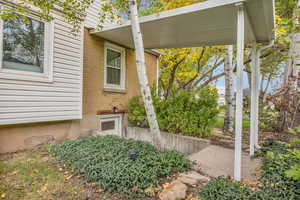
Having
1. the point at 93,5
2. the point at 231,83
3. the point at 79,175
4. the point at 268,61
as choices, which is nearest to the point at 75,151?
the point at 79,175

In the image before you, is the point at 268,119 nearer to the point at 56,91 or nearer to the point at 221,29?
the point at 221,29

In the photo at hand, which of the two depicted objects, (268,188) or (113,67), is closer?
(268,188)

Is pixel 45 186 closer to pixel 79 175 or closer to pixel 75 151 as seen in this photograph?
pixel 79 175

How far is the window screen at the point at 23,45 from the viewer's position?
11.1ft

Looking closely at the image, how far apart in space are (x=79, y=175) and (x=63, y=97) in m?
2.26

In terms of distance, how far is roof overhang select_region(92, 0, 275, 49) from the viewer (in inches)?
111

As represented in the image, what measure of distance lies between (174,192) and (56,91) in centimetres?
353

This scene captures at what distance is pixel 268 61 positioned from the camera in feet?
33.5

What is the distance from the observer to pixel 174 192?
2.18 metres

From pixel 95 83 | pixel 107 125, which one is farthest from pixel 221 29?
pixel 107 125

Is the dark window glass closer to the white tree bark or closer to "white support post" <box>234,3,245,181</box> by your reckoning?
"white support post" <box>234,3,245,181</box>

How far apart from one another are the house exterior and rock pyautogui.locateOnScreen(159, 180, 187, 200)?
3220 mm

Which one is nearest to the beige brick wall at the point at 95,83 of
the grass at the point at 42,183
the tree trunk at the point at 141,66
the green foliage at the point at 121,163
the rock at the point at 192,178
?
the green foliage at the point at 121,163

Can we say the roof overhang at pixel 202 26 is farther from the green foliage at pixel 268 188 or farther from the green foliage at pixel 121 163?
the green foliage at pixel 121 163
